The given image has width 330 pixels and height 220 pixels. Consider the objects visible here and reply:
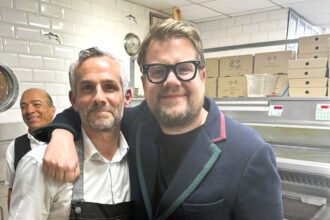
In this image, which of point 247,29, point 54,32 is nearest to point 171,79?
point 54,32

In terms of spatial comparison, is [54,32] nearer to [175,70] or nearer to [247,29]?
[175,70]

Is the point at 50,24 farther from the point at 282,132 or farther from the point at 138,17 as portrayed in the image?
the point at 282,132

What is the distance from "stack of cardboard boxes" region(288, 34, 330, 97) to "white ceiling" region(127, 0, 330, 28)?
1883mm

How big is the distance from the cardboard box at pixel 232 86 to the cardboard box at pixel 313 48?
56cm

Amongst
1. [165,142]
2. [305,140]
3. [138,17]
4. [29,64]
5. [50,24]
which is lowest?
[305,140]

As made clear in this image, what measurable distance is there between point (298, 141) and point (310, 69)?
0.64 metres

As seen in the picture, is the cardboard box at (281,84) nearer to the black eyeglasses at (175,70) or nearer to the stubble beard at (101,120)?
the black eyeglasses at (175,70)

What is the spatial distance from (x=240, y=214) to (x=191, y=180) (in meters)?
0.21

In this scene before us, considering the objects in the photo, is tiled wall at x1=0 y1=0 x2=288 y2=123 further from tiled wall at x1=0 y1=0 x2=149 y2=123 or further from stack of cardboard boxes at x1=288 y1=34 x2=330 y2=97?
stack of cardboard boxes at x1=288 y1=34 x2=330 y2=97

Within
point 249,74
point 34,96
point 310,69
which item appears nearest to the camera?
point 310,69

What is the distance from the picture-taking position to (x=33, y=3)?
116 inches

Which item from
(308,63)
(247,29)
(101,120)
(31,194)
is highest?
(247,29)

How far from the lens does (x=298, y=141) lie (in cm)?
250

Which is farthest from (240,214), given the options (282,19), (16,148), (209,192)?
(282,19)
